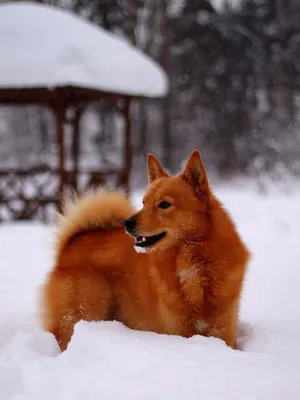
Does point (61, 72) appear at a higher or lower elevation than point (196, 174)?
higher

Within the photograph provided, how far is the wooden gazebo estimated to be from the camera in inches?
381

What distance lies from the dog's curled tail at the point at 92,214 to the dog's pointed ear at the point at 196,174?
0.84 metres

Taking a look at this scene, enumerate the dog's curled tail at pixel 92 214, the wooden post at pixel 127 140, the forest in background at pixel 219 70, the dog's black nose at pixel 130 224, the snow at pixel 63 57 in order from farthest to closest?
the forest in background at pixel 219 70 → the wooden post at pixel 127 140 → the snow at pixel 63 57 → the dog's curled tail at pixel 92 214 → the dog's black nose at pixel 130 224

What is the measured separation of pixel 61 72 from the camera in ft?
30.8

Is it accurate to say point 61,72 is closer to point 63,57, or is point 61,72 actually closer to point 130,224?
point 63,57

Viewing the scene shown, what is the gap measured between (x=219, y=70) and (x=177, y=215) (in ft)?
68.6

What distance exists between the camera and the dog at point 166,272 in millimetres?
3230

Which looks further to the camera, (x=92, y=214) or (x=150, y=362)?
(x=92, y=214)

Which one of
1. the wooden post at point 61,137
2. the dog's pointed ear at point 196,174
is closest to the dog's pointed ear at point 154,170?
the dog's pointed ear at point 196,174

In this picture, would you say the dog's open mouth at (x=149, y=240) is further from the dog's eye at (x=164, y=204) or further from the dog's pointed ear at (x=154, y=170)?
the dog's pointed ear at (x=154, y=170)

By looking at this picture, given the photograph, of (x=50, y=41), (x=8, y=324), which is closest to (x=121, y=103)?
(x=50, y=41)

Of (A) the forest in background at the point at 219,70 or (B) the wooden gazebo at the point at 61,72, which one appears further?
(A) the forest in background at the point at 219,70

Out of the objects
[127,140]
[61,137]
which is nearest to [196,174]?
[61,137]

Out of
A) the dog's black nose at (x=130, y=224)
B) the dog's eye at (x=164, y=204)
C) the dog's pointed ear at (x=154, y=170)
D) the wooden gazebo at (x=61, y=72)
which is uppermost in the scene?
the wooden gazebo at (x=61, y=72)
